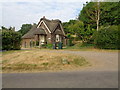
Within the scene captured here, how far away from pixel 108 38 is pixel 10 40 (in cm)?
1570

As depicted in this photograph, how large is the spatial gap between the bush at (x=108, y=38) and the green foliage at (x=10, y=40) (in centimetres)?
1357

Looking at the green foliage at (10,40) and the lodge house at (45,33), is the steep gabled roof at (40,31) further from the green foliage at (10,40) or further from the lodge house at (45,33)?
the green foliage at (10,40)

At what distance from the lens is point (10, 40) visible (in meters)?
16.6

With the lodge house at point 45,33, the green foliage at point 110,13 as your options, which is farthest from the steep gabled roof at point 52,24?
the green foliage at point 110,13

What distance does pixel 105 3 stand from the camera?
69.8 ft

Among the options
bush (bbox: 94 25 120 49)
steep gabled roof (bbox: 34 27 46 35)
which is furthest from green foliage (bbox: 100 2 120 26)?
steep gabled roof (bbox: 34 27 46 35)

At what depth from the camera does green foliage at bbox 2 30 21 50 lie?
1602 centimetres

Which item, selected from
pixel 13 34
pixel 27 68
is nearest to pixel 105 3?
pixel 13 34

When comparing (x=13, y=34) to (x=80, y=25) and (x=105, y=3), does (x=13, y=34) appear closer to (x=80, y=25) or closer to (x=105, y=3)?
(x=80, y=25)

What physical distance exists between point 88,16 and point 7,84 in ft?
75.4


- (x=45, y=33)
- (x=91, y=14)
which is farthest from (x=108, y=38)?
(x=45, y=33)

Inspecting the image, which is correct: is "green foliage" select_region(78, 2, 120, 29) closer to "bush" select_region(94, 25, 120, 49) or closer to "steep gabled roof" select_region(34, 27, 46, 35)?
"bush" select_region(94, 25, 120, 49)

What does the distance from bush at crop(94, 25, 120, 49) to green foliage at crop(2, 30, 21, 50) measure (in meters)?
13.6

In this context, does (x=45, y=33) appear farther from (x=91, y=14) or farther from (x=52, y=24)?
(x=91, y=14)
